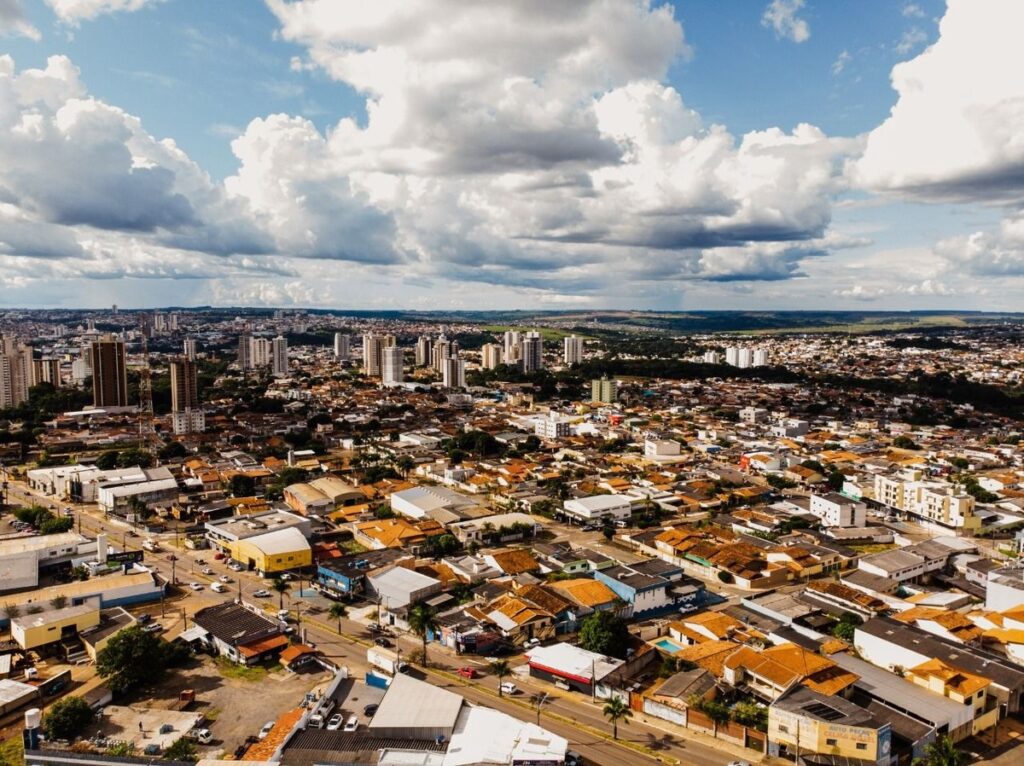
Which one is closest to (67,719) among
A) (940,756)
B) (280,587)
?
(280,587)

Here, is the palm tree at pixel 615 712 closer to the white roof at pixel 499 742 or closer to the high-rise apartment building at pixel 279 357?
the white roof at pixel 499 742

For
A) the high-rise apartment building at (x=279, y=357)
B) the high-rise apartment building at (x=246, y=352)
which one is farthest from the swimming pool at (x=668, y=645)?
the high-rise apartment building at (x=246, y=352)

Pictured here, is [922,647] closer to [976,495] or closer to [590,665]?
[590,665]

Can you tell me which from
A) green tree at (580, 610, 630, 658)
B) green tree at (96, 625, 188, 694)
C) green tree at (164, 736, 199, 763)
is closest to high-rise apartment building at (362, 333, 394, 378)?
green tree at (96, 625, 188, 694)

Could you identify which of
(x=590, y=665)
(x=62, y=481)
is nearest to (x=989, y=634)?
(x=590, y=665)

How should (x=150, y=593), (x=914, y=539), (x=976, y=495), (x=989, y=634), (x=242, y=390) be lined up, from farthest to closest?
(x=242, y=390) < (x=976, y=495) < (x=914, y=539) < (x=150, y=593) < (x=989, y=634)

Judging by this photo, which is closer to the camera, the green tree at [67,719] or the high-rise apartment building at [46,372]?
the green tree at [67,719]

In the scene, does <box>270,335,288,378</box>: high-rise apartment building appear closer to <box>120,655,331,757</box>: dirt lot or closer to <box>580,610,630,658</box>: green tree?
<box>120,655,331,757</box>: dirt lot
